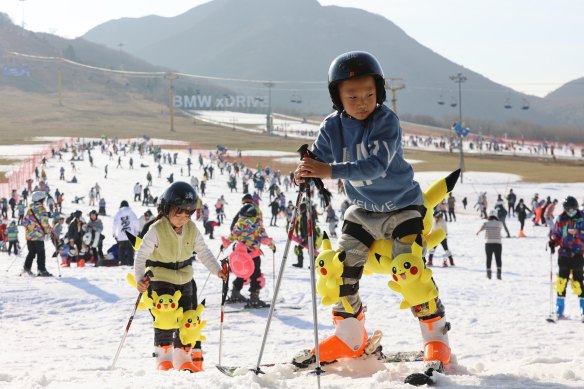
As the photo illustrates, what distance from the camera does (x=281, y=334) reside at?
322 inches

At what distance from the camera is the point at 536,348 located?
7.27 m

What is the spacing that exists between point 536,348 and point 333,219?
15.0 meters

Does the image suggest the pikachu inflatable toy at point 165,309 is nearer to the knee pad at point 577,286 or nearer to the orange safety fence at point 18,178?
the knee pad at point 577,286

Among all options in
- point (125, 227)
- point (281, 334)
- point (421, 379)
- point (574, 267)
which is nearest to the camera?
point (421, 379)

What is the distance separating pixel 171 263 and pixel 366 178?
6.60ft

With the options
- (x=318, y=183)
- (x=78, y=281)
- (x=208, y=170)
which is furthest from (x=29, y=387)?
(x=208, y=170)

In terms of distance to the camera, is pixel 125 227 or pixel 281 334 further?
pixel 125 227

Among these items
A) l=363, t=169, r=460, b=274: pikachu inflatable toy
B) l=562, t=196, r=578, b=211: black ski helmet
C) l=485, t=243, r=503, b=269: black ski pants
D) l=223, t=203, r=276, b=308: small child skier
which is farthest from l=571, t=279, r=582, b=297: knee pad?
l=363, t=169, r=460, b=274: pikachu inflatable toy

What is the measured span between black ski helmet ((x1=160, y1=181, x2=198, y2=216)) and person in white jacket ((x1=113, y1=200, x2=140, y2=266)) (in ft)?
28.4

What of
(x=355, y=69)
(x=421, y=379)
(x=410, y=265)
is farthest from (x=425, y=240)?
(x=355, y=69)

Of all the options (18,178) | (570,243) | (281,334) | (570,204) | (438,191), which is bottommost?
(281,334)

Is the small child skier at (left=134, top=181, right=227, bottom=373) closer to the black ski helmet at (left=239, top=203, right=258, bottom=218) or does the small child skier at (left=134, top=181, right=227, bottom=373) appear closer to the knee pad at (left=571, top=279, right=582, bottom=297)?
the black ski helmet at (left=239, top=203, right=258, bottom=218)

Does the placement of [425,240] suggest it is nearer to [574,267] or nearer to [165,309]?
[165,309]

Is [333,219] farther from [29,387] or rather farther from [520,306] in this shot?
[29,387]
